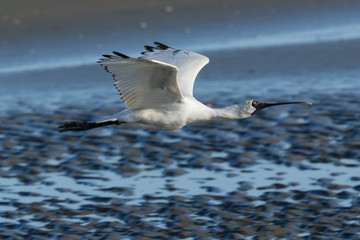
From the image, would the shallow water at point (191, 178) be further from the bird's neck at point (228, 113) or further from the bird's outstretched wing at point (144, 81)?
the bird's outstretched wing at point (144, 81)

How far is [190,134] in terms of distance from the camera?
10141mm

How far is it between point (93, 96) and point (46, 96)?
2.42 ft

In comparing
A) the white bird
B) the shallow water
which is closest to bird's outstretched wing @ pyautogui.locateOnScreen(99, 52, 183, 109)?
the white bird

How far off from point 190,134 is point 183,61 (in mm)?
1607

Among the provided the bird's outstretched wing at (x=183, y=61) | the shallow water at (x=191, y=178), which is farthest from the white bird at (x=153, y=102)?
the shallow water at (x=191, y=178)

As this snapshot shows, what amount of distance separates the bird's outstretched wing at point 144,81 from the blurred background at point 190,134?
3.70ft

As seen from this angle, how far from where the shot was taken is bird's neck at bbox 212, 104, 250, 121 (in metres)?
7.86

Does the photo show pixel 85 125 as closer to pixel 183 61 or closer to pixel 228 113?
pixel 228 113

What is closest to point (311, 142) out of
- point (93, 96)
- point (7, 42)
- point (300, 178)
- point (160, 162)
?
point (300, 178)

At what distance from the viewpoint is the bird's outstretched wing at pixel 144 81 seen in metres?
6.91

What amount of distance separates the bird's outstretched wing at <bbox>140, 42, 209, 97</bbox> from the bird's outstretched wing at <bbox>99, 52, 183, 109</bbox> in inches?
31.8

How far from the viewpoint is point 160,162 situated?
366 inches

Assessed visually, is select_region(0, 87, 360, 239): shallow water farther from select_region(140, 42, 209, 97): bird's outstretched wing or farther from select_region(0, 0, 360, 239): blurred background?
select_region(140, 42, 209, 97): bird's outstretched wing

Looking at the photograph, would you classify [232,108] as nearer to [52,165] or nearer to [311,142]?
[311,142]
